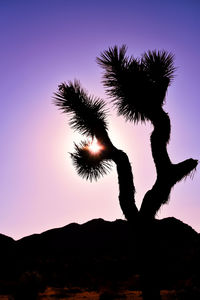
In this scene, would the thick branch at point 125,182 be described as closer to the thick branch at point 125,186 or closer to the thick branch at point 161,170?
the thick branch at point 125,186

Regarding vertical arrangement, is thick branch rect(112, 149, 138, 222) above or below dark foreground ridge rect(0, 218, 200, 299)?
above

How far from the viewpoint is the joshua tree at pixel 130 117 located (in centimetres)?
601

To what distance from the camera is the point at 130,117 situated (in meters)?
7.77

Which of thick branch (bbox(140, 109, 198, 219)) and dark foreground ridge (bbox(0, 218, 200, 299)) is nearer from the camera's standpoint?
thick branch (bbox(140, 109, 198, 219))

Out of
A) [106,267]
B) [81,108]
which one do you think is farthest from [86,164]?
[106,267]

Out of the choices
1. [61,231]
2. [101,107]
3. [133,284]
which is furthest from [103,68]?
[61,231]

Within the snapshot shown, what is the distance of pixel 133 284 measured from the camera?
12.2 meters

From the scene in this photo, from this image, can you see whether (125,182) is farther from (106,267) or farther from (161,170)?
(106,267)

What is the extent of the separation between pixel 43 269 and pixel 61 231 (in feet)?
106

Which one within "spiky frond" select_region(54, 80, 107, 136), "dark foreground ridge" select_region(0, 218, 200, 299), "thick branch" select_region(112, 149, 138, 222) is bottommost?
"dark foreground ridge" select_region(0, 218, 200, 299)

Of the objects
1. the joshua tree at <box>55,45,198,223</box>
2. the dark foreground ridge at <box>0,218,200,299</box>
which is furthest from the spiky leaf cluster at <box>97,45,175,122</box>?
the dark foreground ridge at <box>0,218,200,299</box>

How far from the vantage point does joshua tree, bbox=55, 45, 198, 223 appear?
19.7 ft

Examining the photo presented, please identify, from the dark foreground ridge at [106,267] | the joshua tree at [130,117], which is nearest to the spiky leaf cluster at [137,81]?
the joshua tree at [130,117]

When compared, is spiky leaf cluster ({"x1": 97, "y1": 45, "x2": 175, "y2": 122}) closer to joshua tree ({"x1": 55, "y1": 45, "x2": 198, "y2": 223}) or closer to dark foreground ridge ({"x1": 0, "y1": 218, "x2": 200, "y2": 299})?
joshua tree ({"x1": 55, "y1": 45, "x2": 198, "y2": 223})
